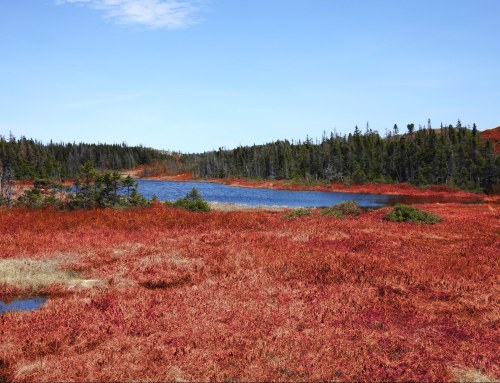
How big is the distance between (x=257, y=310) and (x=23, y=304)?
7207 millimetres

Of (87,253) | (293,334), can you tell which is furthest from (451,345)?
(87,253)

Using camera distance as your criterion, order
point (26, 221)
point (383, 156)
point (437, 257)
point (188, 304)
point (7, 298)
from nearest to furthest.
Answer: point (188, 304) → point (7, 298) → point (437, 257) → point (26, 221) → point (383, 156)

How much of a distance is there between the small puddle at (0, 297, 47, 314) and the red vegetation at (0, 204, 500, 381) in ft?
2.01

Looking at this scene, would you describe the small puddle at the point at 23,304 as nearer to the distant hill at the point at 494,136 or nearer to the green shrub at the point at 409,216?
the green shrub at the point at 409,216

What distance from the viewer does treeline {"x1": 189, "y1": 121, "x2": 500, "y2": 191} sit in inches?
3684

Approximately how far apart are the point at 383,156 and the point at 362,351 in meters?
116

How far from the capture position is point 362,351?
350 inches

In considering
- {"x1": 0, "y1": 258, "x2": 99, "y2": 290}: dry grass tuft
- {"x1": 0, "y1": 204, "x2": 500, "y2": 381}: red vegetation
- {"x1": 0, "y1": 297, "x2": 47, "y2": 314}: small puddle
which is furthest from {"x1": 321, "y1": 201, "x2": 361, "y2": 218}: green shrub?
{"x1": 0, "y1": 297, "x2": 47, "y2": 314}: small puddle

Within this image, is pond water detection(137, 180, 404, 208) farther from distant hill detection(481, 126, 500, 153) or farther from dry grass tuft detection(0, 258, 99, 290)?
distant hill detection(481, 126, 500, 153)

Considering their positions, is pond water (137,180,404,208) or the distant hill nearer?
pond water (137,180,404,208)

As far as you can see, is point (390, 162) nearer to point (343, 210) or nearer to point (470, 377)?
point (343, 210)

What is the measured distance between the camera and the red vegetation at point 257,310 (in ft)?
27.1

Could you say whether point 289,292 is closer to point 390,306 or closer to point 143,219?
point 390,306

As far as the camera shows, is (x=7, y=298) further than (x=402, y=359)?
Yes
